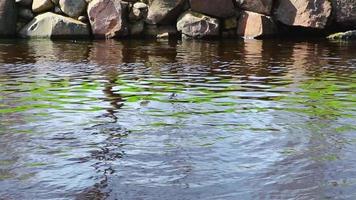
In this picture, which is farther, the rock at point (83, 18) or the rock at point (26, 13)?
the rock at point (26, 13)

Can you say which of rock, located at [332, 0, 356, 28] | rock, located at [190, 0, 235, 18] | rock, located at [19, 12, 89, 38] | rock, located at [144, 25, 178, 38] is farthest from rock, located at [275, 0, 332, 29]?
rock, located at [19, 12, 89, 38]

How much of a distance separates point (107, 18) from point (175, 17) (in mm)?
2536

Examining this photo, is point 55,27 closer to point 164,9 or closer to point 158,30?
point 158,30

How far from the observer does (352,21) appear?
20.7 meters

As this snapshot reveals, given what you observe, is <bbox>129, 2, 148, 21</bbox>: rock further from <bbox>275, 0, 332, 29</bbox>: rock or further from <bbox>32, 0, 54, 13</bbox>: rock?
<bbox>275, 0, 332, 29</bbox>: rock

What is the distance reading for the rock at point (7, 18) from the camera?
20.7 meters

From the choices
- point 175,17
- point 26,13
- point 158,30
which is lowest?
point 158,30

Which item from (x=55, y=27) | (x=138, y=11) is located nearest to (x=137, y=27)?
(x=138, y=11)

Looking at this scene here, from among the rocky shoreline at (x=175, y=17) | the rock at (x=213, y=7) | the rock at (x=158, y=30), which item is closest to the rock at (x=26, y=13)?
the rocky shoreline at (x=175, y=17)

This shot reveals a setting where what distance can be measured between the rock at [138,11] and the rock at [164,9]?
0.73 ft

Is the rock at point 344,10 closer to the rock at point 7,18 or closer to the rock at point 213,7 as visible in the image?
the rock at point 213,7

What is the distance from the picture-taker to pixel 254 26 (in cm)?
2083

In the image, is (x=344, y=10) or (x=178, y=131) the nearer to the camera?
(x=178, y=131)

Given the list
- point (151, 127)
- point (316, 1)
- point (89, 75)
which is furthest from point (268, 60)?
point (151, 127)
